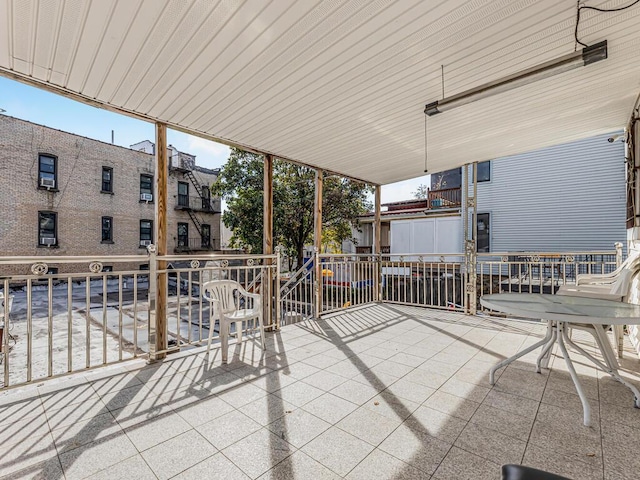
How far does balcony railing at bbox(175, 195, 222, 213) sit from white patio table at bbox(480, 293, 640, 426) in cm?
1833

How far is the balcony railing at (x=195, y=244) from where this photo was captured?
58.6 ft

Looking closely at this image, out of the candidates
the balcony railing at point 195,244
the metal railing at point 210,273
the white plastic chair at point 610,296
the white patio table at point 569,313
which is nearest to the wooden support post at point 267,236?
the metal railing at point 210,273

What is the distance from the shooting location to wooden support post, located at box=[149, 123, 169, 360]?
10.4 ft

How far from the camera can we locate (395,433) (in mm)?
1889

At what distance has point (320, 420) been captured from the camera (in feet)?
6.70

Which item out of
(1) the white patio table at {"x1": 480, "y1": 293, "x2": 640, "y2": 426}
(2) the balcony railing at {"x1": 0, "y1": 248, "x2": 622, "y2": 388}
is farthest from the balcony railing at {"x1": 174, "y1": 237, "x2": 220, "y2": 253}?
(1) the white patio table at {"x1": 480, "y1": 293, "x2": 640, "y2": 426}

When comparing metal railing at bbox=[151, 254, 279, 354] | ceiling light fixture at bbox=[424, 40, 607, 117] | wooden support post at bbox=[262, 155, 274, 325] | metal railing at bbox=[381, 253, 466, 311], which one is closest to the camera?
ceiling light fixture at bbox=[424, 40, 607, 117]

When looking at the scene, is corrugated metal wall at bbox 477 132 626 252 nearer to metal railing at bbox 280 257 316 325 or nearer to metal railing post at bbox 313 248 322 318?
metal railing at bbox 280 257 316 325

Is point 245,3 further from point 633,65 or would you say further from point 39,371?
point 39,371

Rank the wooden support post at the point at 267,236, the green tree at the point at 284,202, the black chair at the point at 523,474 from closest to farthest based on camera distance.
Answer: the black chair at the point at 523,474, the wooden support post at the point at 267,236, the green tree at the point at 284,202

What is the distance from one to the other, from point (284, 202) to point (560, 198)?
8314 millimetres

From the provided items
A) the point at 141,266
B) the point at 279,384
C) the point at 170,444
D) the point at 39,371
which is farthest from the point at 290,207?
the point at 141,266

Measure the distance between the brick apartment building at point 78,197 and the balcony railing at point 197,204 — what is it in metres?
0.06

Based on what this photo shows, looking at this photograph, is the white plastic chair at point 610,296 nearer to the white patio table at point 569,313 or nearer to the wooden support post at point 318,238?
the white patio table at point 569,313
